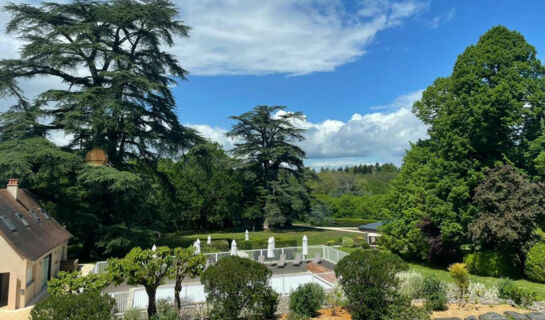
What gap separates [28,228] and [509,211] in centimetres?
2158

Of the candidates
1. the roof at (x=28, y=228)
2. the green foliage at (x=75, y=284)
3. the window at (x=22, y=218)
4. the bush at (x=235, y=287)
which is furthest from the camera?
the window at (x=22, y=218)

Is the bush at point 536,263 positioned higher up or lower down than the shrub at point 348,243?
higher up

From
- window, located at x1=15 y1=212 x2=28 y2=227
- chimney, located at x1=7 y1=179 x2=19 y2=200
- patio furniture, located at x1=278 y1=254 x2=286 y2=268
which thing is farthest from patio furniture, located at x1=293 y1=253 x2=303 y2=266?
chimney, located at x1=7 y1=179 x2=19 y2=200

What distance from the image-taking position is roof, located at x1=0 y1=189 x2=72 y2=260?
13525 millimetres

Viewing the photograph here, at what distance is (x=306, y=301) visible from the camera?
10531 millimetres

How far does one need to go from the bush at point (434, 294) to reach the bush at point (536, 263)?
6572 mm

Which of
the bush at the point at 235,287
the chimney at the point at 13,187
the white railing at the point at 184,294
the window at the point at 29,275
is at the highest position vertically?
the chimney at the point at 13,187

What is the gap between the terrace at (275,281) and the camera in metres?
12.4

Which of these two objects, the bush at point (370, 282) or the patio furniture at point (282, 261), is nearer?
the bush at point (370, 282)

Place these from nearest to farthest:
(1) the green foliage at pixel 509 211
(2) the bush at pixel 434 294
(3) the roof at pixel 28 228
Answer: (2) the bush at pixel 434 294
(3) the roof at pixel 28 228
(1) the green foliage at pixel 509 211

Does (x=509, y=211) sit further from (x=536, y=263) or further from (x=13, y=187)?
(x=13, y=187)

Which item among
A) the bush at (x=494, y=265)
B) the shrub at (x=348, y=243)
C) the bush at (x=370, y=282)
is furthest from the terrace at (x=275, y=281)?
the shrub at (x=348, y=243)

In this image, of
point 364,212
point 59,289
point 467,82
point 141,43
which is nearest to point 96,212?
point 141,43

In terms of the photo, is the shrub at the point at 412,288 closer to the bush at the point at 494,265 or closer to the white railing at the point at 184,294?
the white railing at the point at 184,294
